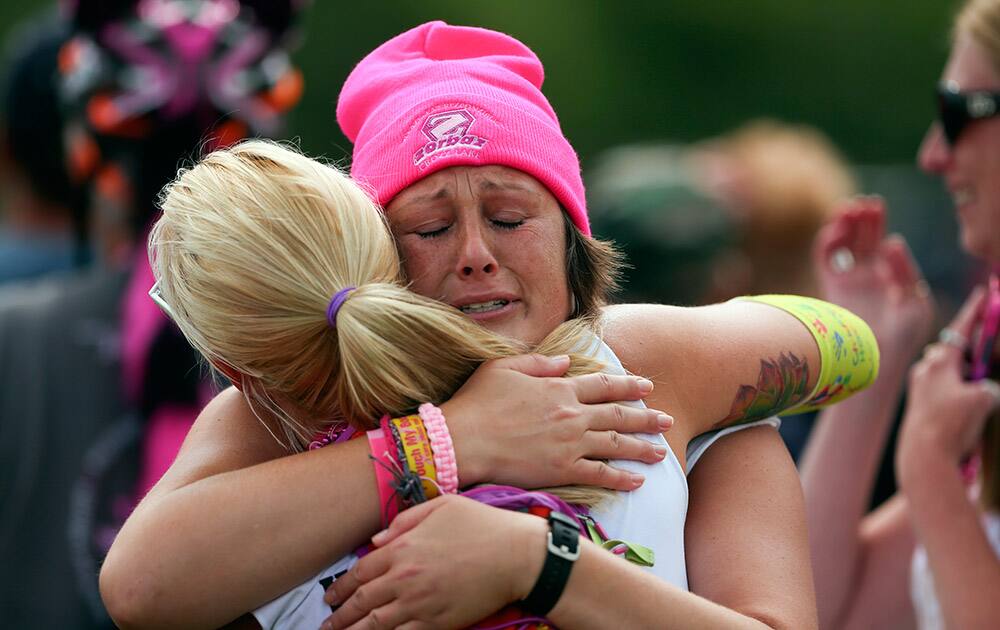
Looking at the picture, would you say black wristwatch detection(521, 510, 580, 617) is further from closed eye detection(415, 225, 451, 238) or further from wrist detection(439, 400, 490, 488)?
closed eye detection(415, 225, 451, 238)

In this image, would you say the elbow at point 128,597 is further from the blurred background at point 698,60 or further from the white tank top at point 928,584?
the blurred background at point 698,60

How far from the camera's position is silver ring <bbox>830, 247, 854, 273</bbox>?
12.1 feet

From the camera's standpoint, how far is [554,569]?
1938 millimetres

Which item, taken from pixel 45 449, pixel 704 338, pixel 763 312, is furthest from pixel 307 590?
pixel 45 449

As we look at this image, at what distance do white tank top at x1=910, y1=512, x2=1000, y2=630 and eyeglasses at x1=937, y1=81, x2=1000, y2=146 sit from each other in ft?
3.05

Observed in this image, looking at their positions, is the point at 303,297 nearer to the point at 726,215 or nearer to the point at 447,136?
the point at 447,136

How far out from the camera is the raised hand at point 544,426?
2055 millimetres

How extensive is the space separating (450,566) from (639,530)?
13.2 inches

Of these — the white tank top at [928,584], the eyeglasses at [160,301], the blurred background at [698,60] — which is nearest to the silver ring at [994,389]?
the white tank top at [928,584]

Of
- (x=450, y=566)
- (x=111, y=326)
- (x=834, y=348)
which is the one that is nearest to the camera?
(x=450, y=566)

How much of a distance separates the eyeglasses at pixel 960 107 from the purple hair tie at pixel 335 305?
196 centimetres

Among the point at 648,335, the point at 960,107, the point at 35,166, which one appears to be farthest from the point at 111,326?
the point at 960,107

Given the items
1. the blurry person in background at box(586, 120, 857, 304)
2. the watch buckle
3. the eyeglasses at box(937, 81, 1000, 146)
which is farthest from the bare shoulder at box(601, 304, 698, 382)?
the blurry person in background at box(586, 120, 857, 304)

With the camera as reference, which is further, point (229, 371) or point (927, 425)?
point (927, 425)
